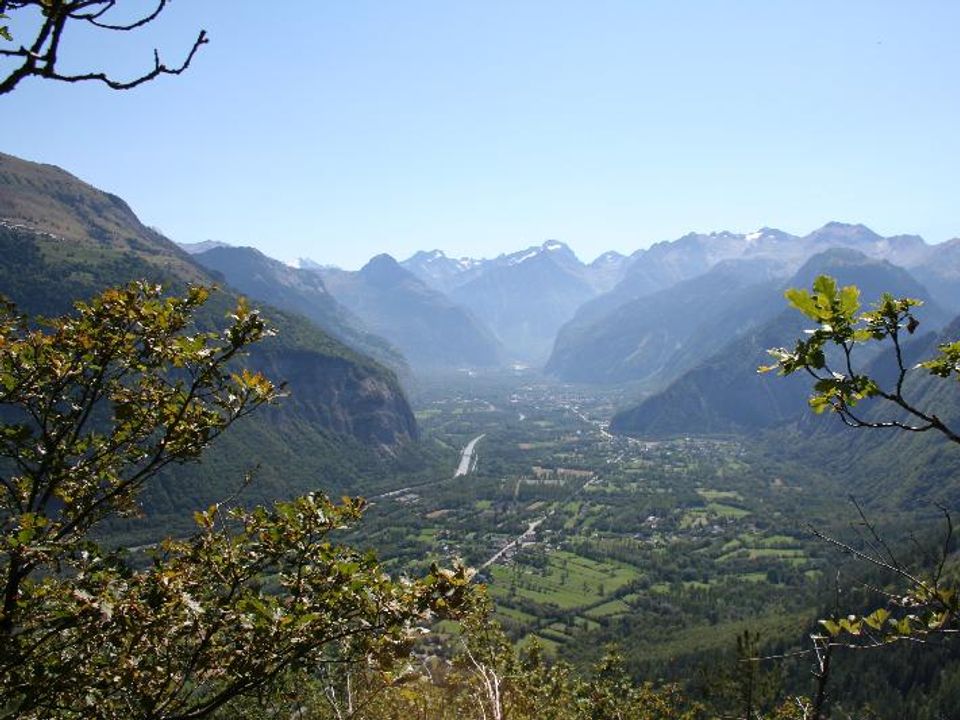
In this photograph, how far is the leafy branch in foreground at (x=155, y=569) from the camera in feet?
20.8

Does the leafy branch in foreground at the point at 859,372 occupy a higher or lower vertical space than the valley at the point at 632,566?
higher

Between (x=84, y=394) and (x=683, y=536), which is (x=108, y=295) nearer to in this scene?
(x=84, y=394)

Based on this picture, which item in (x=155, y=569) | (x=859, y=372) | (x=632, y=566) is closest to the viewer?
(x=859, y=372)

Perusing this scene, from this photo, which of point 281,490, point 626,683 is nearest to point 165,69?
point 626,683

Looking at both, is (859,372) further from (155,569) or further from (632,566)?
(632,566)

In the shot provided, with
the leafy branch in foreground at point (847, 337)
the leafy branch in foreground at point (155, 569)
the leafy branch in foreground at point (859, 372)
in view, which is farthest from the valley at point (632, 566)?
the leafy branch in foreground at point (847, 337)

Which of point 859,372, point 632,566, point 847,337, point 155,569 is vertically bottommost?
point 632,566

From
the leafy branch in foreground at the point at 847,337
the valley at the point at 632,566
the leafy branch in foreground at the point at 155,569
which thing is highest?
the leafy branch in foreground at the point at 847,337

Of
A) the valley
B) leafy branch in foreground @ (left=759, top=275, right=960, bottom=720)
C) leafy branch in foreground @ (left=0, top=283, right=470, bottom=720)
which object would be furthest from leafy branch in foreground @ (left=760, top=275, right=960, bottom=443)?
the valley

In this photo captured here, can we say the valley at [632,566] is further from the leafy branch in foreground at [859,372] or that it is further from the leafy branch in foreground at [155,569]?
the leafy branch in foreground at [859,372]

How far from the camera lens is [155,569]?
7121mm

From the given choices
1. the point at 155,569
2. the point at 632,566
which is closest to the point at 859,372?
the point at 155,569

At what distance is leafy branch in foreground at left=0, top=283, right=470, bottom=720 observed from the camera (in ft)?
20.8

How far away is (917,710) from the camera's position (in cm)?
8156
